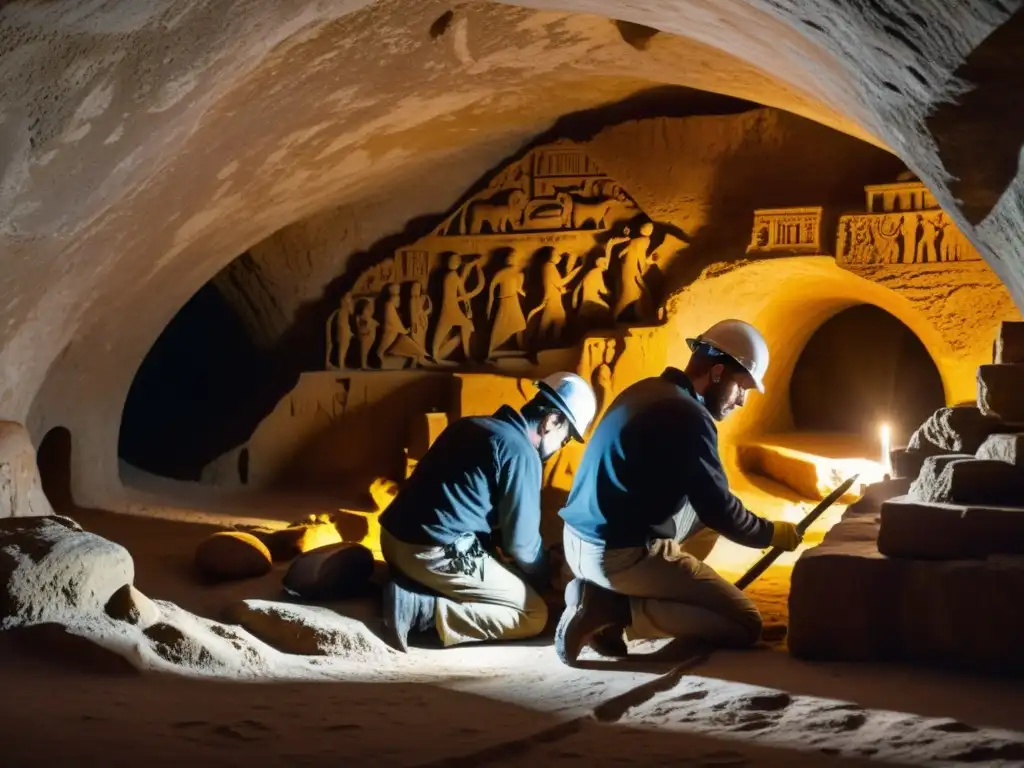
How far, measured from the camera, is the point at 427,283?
1155 cm

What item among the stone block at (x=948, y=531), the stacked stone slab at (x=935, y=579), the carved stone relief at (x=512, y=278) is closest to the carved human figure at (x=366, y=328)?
the carved stone relief at (x=512, y=278)

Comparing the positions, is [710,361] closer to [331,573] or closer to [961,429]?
[961,429]

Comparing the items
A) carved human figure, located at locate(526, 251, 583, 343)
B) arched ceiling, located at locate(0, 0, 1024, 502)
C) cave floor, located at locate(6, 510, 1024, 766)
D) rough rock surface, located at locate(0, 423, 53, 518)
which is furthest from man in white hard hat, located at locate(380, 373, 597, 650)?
carved human figure, located at locate(526, 251, 583, 343)

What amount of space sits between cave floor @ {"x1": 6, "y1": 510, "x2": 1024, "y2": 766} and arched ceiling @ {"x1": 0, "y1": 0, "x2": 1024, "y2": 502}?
4.72ft

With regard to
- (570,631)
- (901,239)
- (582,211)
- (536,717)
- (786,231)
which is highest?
(582,211)

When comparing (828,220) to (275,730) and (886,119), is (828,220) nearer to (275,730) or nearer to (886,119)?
(886,119)

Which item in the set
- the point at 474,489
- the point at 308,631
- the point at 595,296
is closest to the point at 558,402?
the point at 474,489

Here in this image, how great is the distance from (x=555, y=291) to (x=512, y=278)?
0.50m

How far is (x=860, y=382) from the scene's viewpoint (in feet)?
39.6

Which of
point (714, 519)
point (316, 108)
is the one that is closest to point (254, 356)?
point (316, 108)

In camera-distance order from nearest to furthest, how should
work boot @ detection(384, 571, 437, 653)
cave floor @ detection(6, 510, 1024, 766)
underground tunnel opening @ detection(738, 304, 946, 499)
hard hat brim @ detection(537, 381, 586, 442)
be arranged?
cave floor @ detection(6, 510, 1024, 766) < work boot @ detection(384, 571, 437, 653) < hard hat brim @ detection(537, 381, 586, 442) < underground tunnel opening @ detection(738, 304, 946, 499)

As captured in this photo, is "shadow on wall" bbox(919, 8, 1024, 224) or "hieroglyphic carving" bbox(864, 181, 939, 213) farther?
"hieroglyphic carving" bbox(864, 181, 939, 213)

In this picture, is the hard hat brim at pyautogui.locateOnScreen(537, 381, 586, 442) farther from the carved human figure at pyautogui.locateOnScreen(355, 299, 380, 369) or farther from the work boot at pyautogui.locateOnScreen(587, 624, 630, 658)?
the carved human figure at pyautogui.locateOnScreen(355, 299, 380, 369)

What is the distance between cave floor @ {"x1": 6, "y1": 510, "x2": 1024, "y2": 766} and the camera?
2.97 m
